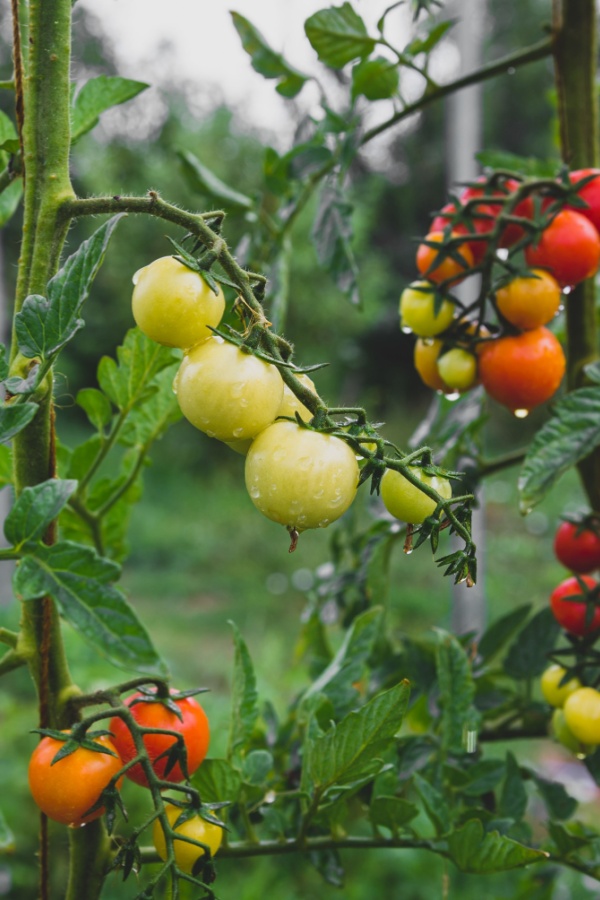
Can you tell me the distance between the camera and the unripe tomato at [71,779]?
0.35 m

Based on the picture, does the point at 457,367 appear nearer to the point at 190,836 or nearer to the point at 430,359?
the point at 430,359

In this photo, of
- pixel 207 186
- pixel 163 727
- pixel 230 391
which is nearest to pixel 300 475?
pixel 230 391

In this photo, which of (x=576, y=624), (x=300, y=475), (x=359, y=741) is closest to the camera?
(x=300, y=475)

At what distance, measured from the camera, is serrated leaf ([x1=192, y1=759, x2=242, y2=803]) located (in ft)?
1.40

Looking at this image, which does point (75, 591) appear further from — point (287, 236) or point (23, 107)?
point (287, 236)

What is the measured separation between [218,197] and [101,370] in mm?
259

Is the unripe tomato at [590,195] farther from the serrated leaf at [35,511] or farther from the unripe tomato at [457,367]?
the serrated leaf at [35,511]

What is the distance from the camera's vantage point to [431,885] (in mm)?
1372

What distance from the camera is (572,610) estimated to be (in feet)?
1.99

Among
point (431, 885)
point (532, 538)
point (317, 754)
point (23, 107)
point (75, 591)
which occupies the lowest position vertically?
point (532, 538)

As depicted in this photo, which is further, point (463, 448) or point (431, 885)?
point (431, 885)

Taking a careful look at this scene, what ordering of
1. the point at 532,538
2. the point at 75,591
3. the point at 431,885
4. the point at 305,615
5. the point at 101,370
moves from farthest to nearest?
the point at 532,538 < the point at 431,885 < the point at 305,615 < the point at 101,370 < the point at 75,591

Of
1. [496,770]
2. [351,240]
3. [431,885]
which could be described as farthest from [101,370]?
[431,885]

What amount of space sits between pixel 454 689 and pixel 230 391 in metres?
0.31
